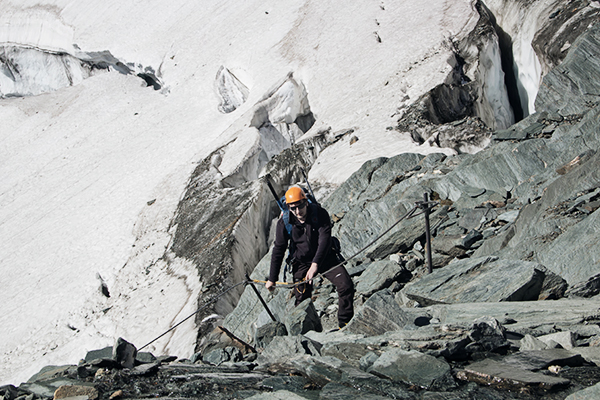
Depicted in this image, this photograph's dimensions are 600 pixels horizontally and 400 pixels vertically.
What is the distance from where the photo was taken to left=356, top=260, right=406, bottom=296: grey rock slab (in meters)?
7.14

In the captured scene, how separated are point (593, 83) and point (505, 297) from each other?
26.7 feet

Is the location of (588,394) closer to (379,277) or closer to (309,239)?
(309,239)

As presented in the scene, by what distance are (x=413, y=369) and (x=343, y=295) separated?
2584 millimetres

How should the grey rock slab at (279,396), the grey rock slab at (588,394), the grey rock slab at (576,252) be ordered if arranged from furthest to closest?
the grey rock slab at (576,252)
the grey rock slab at (279,396)
the grey rock slab at (588,394)

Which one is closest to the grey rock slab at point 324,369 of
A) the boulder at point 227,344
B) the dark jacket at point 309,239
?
the boulder at point 227,344

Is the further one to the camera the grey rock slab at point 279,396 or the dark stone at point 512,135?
the dark stone at point 512,135

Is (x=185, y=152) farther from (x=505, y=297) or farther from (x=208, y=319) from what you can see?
(x=505, y=297)

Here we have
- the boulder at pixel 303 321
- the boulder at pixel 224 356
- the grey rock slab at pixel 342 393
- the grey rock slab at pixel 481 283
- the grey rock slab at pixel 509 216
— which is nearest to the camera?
the grey rock slab at pixel 342 393

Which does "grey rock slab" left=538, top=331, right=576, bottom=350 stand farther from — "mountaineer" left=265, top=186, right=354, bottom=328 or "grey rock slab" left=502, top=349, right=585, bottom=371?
"mountaineer" left=265, top=186, right=354, bottom=328

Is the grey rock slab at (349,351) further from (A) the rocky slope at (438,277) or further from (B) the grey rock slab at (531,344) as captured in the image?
(B) the grey rock slab at (531,344)

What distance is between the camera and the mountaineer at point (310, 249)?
241 inches

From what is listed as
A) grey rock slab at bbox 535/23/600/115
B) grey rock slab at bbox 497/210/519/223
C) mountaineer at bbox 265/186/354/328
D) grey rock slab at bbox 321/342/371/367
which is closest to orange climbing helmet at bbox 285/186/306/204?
mountaineer at bbox 265/186/354/328

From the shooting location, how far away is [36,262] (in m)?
15.4

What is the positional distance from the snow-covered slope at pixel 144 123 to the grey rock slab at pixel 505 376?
674 centimetres
